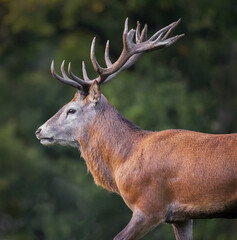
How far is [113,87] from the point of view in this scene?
2791cm

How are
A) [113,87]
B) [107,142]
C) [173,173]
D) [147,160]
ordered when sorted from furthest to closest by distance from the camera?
[113,87] < [107,142] < [147,160] < [173,173]

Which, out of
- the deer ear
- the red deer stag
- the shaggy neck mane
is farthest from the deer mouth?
the deer ear

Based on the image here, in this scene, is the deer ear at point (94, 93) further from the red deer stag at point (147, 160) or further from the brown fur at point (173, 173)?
the brown fur at point (173, 173)

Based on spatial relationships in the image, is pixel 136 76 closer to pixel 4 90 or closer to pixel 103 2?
pixel 103 2

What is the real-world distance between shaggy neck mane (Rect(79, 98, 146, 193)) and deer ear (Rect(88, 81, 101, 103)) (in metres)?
0.17

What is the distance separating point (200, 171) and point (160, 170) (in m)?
0.48

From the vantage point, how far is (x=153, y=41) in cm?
1092

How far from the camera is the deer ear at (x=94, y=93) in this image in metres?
10.8

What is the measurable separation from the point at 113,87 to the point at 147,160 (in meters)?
17.8

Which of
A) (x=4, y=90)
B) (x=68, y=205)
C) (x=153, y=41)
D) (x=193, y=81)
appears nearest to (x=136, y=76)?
(x=193, y=81)

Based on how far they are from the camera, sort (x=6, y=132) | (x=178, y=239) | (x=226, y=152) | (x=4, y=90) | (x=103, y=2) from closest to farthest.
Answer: (x=226, y=152) → (x=178, y=239) → (x=103, y=2) → (x=6, y=132) → (x=4, y=90)

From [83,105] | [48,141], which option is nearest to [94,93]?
[83,105]

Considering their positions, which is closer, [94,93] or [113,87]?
[94,93]

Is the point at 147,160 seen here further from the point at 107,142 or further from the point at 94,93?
the point at 94,93
